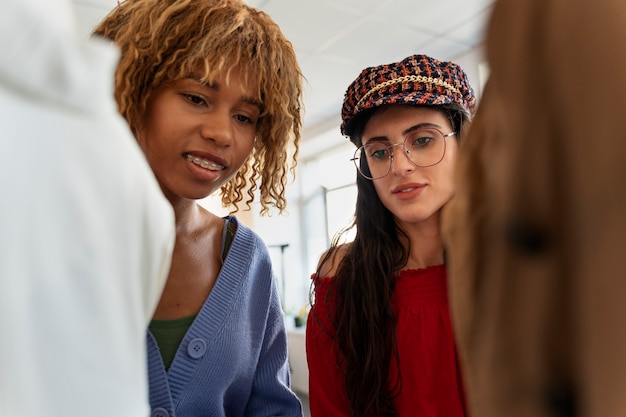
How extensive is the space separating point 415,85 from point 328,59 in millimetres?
1948

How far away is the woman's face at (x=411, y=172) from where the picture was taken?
33.8 inches

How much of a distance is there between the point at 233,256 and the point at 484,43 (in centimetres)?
61

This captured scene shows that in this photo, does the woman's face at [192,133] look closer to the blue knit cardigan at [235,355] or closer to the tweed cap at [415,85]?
the blue knit cardigan at [235,355]

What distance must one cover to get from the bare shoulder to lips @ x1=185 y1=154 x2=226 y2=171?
1.57ft

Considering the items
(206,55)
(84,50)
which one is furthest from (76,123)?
(206,55)

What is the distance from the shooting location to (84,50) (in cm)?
22

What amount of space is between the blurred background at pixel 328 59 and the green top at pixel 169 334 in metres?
0.56

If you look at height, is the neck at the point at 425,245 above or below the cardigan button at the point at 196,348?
above

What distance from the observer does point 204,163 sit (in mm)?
614

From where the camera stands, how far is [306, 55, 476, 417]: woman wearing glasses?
854 mm

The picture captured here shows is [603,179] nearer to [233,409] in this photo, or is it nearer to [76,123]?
[76,123]

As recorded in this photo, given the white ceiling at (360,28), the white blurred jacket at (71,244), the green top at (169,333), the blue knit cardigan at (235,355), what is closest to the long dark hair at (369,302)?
the blue knit cardigan at (235,355)

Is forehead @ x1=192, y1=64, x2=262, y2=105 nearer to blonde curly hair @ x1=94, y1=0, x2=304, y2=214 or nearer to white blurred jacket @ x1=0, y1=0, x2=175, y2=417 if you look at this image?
blonde curly hair @ x1=94, y1=0, x2=304, y2=214

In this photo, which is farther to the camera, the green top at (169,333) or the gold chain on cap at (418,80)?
the gold chain on cap at (418,80)
